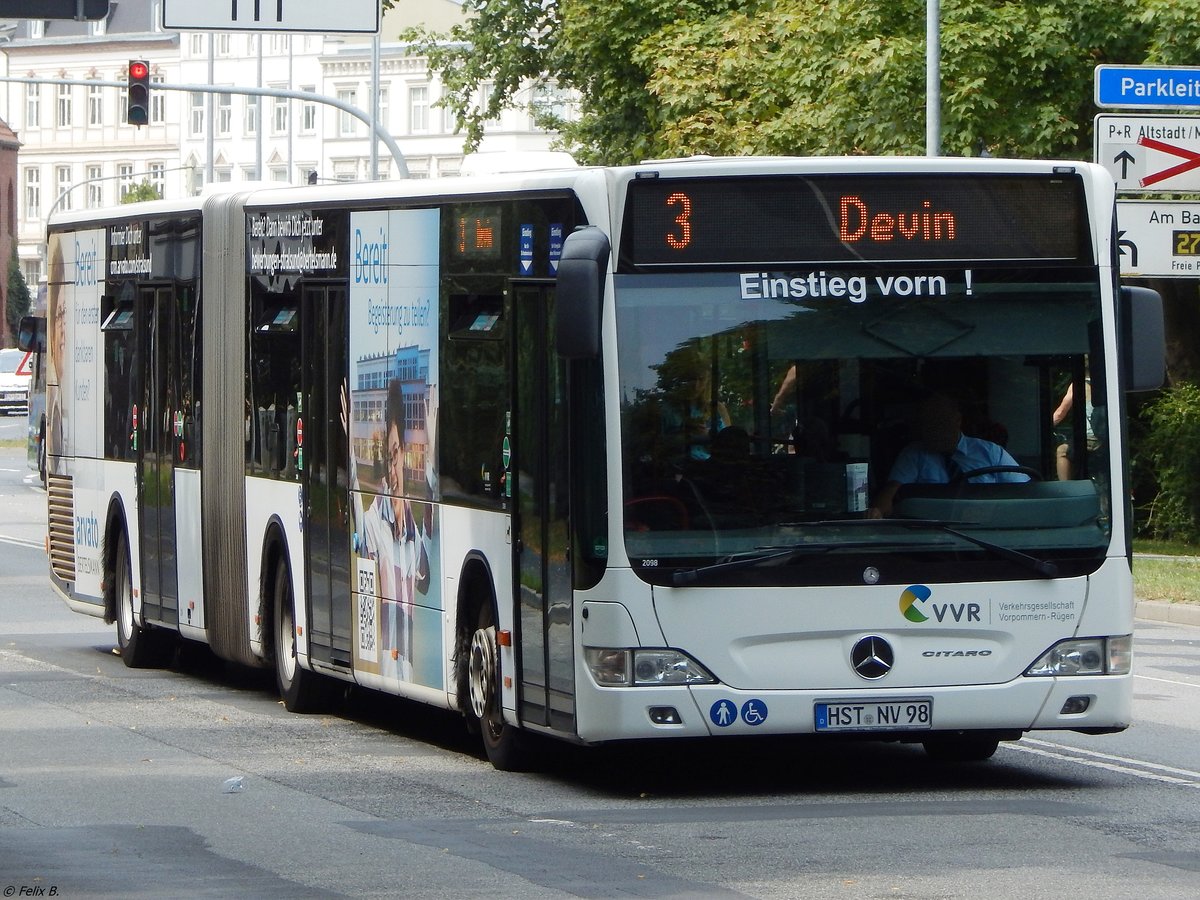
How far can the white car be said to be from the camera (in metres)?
85.5

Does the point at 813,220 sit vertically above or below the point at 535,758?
above

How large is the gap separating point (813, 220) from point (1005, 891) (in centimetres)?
346

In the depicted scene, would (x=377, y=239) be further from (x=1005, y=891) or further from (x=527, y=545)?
(x=1005, y=891)

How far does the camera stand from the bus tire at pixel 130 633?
17.3 m

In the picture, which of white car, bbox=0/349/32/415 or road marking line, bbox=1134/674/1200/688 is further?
white car, bbox=0/349/32/415

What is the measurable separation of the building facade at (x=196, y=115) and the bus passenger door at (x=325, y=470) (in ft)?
305

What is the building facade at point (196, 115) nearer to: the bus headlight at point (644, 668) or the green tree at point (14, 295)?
the green tree at point (14, 295)

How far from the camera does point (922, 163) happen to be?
35.8 ft

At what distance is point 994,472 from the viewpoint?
35.3ft

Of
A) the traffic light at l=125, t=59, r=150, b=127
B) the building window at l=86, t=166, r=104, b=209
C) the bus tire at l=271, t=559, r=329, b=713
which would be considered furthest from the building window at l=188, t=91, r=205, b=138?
the bus tire at l=271, t=559, r=329, b=713

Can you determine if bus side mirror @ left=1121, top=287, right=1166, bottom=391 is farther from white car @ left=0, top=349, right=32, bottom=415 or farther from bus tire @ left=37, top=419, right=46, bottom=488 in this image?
white car @ left=0, top=349, right=32, bottom=415

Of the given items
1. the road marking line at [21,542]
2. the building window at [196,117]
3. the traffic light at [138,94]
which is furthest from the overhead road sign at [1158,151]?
the building window at [196,117]

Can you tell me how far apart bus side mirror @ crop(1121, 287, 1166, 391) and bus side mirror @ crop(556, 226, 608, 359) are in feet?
7.84

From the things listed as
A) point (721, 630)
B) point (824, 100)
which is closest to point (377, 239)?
point (721, 630)
